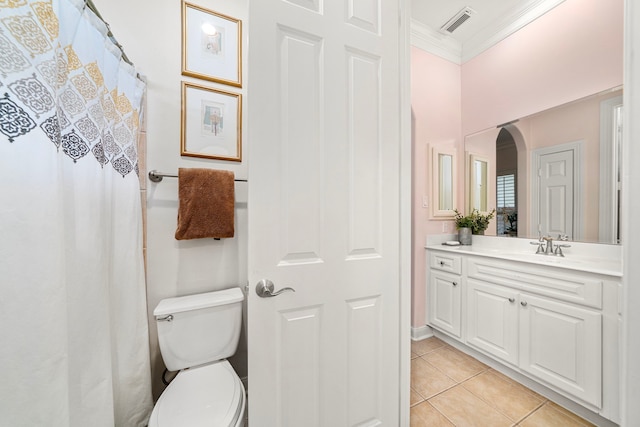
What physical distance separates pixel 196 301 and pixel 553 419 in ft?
7.27

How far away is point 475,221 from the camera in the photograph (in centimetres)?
227

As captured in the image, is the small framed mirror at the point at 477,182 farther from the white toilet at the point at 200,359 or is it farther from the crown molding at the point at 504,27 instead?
the white toilet at the point at 200,359

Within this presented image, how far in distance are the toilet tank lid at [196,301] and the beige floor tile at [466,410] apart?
148 centimetres

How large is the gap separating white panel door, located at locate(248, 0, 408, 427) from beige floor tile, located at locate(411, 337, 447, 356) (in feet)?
3.47

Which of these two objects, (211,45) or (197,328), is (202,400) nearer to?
(197,328)

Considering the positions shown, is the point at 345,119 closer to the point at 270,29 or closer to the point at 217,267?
the point at 270,29

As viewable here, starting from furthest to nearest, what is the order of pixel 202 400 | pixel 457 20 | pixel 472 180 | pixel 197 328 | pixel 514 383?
pixel 472 180 < pixel 457 20 < pixel 514 383 < pixel 197 328 < pixel 202 400

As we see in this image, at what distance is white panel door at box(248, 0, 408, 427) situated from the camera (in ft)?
2.75

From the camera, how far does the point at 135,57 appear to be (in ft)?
4.09

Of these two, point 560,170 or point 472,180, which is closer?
point 560,170

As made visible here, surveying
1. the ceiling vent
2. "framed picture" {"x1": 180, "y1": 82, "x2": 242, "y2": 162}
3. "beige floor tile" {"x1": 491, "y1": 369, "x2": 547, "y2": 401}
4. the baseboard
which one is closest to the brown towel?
"framed picture" {"x1": 180, "y1": 82, "x2": 242, "y2": 162}

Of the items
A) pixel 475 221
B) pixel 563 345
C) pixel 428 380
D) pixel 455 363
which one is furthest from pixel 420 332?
pixel 475 221

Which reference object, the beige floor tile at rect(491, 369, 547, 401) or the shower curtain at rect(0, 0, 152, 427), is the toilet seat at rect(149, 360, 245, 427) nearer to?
the shower curtain at rect(0, 0, 152, 427)

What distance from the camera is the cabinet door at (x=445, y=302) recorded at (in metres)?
1.96
